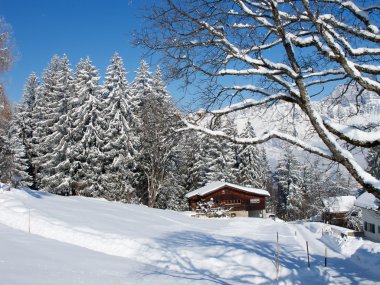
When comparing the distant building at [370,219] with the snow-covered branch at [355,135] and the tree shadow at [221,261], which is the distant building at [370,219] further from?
the snow-covered branch at [355,135]

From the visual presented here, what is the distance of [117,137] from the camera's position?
3541 centimetres

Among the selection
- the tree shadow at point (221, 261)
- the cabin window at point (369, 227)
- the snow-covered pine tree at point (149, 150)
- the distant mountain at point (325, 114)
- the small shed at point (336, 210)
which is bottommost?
the tree shadow at point (221, 261)

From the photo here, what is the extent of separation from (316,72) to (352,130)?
1.20 m

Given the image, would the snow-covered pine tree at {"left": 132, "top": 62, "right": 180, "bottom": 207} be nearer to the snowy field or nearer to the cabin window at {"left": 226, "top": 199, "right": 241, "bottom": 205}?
the snowy field

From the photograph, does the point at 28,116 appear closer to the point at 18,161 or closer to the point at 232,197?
the point at 18,161

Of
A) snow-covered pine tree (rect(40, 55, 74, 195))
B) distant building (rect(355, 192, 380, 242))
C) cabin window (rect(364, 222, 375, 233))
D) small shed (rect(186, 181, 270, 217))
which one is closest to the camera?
distant building (rect(355, 192, 380, 242))

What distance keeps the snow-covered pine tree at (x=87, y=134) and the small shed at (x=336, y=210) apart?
2947 cm

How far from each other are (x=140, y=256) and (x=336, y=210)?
4057 centimetres

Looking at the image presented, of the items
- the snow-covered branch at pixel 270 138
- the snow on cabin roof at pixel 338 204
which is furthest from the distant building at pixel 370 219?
the snow-covered branch at pixel 270 138

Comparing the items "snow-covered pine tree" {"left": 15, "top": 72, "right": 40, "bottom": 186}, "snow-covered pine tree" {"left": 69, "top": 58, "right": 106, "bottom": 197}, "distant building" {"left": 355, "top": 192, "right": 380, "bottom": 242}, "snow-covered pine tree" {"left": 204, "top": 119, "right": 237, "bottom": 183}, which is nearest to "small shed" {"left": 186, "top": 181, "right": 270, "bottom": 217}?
"snow-covered pine tree" {"left": 204, "top": 119, "right": 237, "bottom": 183}

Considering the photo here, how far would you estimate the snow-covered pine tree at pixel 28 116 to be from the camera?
1601 inches

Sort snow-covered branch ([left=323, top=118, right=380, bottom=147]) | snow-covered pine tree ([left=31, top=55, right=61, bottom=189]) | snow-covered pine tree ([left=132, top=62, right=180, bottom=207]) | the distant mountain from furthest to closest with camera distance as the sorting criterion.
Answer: snow-covered pine tree ([left=31, top=55, right=61, bottom=189]), snow-covered pine tree ([left=132, top=62, right=180, bottom=207]), the distant mountain, snow-covered branch ([left=323, top=118, right=380, bottom=147])

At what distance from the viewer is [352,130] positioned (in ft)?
16.2

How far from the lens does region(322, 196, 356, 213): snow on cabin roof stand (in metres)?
47.0
